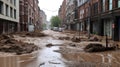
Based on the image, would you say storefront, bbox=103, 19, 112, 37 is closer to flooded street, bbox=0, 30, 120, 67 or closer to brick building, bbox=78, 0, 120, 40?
brick building, bbox=78, 0, 120, 40

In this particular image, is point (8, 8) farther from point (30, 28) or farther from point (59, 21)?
point (59, 21)

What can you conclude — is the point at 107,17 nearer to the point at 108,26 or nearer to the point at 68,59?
the point at 108,26

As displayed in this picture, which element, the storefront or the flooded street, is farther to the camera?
the storefront

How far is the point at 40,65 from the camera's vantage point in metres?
10.3

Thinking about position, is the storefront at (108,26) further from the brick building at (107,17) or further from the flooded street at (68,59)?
the flooded street at (68,59)

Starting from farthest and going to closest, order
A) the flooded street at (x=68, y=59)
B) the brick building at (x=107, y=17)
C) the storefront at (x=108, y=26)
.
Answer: the storefront at (x=108, y=26)
the brick building at (x=107, y=17)
the flooded street at (x=68, y=59)

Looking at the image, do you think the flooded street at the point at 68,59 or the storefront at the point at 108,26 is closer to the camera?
the flooded street at the point at 68,59

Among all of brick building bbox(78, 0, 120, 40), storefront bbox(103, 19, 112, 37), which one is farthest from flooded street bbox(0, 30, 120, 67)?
storefront bbox(103, 19, 112, 37)

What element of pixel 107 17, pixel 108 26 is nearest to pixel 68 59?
pixel 107 17

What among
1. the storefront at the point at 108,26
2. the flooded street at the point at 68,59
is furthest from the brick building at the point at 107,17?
the flooded street at the point at 68,59

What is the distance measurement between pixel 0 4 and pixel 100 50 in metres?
26.4

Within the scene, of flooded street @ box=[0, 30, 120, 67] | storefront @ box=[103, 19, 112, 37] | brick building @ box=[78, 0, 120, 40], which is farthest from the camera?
storefront @ box=[103, 19, 112, 37]

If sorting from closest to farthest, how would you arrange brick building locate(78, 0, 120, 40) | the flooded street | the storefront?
the flooded street → brick building locate(78, 0, 120, 40) → the storefront

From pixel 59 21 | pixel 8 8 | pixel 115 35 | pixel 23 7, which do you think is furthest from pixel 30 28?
pixel 59 21
